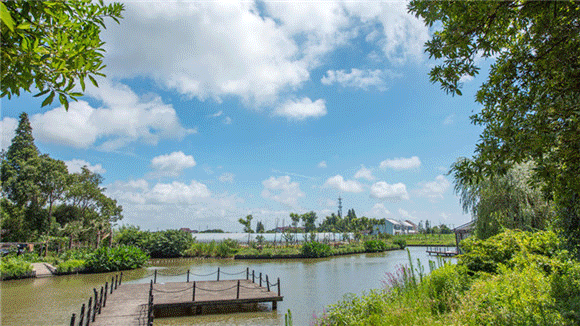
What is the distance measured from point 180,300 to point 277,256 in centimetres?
2601

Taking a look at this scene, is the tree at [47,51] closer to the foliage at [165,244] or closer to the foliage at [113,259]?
the foliage at [113,259]

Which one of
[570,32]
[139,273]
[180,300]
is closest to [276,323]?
[180,300]

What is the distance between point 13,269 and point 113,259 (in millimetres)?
5962

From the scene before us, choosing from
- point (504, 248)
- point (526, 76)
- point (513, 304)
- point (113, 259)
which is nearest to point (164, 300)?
point (504, 248)

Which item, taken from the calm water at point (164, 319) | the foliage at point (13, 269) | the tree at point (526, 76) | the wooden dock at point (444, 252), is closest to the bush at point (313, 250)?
the wooden dock at point (444, 252)

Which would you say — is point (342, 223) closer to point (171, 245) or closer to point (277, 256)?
point (277, 256)

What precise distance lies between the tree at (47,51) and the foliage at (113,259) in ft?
86.0

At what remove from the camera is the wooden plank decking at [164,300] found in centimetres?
1007

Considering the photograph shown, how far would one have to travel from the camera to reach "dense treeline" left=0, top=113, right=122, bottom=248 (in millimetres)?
32125

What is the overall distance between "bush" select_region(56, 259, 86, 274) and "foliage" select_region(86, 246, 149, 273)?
0.43 metres

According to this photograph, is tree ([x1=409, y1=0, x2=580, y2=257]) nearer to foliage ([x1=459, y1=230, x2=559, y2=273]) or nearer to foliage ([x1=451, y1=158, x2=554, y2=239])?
foliage ([x1=459, y1=230, x2=559, y2=273])

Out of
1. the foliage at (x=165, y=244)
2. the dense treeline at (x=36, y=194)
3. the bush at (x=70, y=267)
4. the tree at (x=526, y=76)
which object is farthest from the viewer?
the foliage at (x=165, y=244)

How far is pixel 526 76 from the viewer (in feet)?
16.2

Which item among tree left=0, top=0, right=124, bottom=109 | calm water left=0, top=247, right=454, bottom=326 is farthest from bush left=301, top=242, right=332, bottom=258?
tree left=0, top=0, right=124, bottom=109
